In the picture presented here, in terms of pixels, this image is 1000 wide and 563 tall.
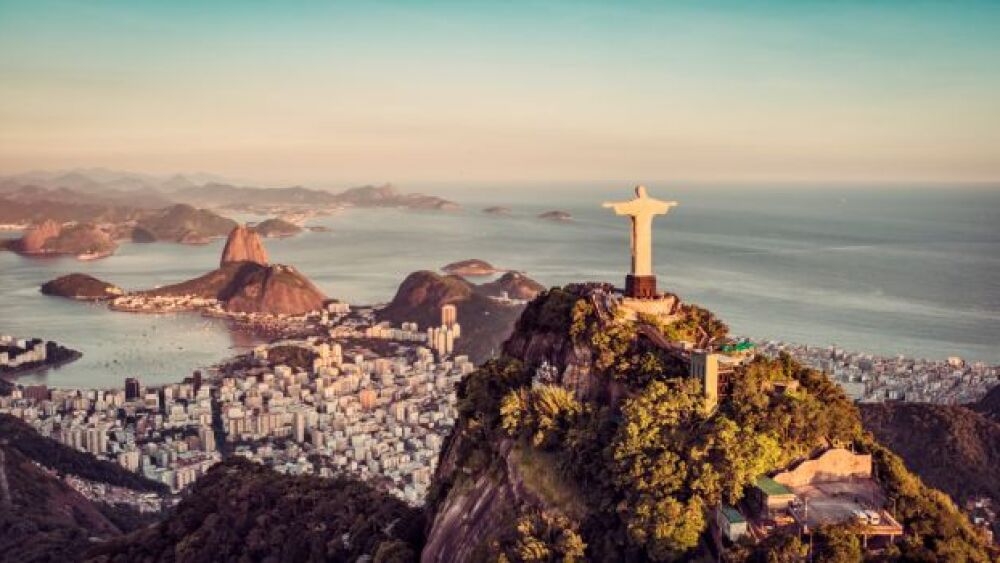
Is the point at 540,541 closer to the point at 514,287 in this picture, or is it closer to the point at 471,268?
the point at 514,287

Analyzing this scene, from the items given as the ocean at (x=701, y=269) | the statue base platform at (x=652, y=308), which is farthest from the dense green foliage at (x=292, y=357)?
the statue base platform at (x=652, y=308)

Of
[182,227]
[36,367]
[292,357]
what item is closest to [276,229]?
[182,227]

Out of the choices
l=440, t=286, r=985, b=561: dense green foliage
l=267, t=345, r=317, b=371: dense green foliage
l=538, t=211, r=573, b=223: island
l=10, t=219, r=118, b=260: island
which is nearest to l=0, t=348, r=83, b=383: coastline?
l=267, t=345, r=317, b=371: dense green foliage

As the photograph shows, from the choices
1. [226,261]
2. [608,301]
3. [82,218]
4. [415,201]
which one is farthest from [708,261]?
[415,201]

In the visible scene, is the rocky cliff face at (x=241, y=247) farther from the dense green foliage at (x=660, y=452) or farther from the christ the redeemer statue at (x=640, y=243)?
the dense green foliage at (x=660, y=452)

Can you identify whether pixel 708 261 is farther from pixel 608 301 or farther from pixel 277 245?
pixel 608 301

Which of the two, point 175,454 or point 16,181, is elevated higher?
point 16,181

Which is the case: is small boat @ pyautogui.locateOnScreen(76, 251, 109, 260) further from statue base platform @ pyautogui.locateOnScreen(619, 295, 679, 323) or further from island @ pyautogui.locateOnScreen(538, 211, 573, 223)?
statue base platform @ pyautogui.locateOnScreen(619, 295, 679, 323)
